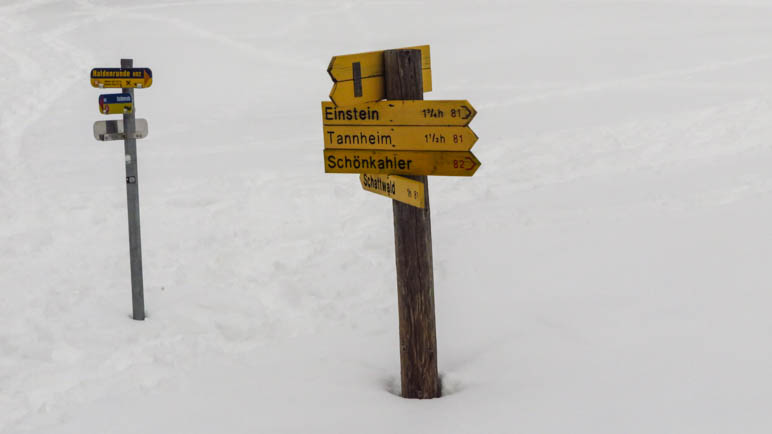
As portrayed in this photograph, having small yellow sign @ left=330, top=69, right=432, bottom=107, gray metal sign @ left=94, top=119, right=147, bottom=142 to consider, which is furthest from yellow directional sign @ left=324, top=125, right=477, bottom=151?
gray metal sign @ left=94, top=119, right=147, bottom=142

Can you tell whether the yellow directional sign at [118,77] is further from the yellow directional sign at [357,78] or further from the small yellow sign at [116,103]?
the yellow directional sign at [357,78]

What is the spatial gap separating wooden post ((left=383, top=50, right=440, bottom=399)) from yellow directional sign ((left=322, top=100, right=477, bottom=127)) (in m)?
0.13

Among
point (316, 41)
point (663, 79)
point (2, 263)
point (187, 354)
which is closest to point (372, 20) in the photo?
point (316, 41)

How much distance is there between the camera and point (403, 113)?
4.13m

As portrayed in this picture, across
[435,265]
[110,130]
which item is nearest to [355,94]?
[110,130]

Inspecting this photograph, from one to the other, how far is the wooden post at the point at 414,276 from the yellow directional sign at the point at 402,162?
0.36ft

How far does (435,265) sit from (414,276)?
8.16 ft

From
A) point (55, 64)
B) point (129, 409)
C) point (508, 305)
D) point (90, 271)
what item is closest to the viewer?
point (129, 409)

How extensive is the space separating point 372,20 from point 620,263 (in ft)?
59.8

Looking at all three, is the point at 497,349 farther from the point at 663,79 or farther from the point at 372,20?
the point at 372,20

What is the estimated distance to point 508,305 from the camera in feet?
19.0

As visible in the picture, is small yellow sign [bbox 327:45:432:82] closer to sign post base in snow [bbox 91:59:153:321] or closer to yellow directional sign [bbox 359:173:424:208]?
yellow directional sign [bbox 359:173:424:208]

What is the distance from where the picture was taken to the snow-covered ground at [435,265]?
4.50 m

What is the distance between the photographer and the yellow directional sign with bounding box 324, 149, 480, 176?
406 centimetres
